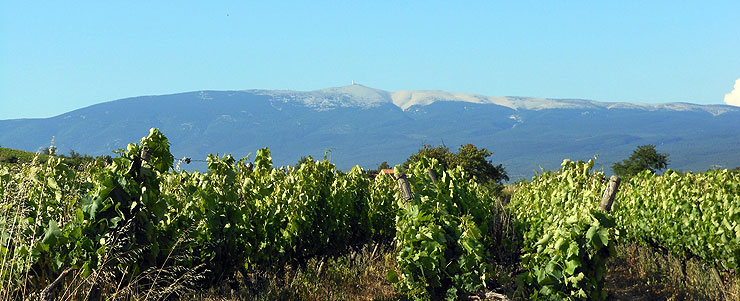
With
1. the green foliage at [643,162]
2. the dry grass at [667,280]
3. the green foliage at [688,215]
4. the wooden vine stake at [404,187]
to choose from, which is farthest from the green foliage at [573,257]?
the green foliage at [643,162]

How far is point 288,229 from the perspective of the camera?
8609 mm

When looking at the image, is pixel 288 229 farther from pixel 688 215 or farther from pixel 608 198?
pixel 688 215

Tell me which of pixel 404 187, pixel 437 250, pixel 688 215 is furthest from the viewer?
pixel 688 215

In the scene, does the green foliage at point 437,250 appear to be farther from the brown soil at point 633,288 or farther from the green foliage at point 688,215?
the brown soil at point 633,288

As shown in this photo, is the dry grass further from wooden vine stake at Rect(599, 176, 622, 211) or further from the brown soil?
wooden vine stake at Rect(599, 176, 622, 211)

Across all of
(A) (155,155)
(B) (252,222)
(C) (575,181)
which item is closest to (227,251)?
(B) (252,222)

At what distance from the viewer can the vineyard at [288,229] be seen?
563 centimetres

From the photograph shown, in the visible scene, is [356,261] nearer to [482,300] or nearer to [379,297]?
[379,297]

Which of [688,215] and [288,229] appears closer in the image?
[288,229]

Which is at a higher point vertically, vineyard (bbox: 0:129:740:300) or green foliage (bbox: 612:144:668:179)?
vineyard (bbox: 0:129:740:300)

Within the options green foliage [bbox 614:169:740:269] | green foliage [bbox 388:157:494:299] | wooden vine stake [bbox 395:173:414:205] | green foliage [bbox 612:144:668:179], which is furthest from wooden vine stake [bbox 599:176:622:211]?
green foliage [bbox 612:144:668:179]

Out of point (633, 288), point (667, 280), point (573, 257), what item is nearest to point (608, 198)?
point (573, 257)

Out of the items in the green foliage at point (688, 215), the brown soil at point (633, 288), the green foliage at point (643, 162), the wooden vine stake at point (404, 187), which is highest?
the wooden vine stake at point (404, 187)

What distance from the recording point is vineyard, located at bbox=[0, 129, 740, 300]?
5633 millimetres
